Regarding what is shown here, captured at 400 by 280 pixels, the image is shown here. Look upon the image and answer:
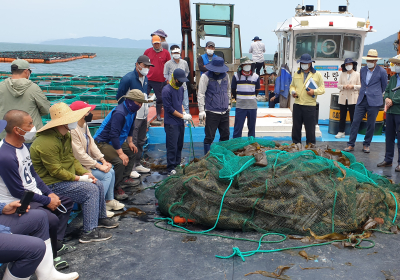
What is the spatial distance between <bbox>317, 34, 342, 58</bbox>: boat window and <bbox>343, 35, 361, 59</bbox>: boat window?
0.20m

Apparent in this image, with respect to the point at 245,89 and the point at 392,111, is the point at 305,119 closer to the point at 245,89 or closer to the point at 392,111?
the point at 245,89

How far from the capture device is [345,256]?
3.80m

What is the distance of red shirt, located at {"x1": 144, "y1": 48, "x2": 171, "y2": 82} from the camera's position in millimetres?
8609

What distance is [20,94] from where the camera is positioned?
5.18m

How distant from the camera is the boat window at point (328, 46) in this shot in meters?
10.4

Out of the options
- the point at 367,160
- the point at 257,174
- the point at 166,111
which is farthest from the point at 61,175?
the point at 367,160

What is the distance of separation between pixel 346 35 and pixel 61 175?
908 centimetres

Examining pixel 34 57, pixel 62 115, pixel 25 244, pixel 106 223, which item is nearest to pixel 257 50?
pixel 106 223

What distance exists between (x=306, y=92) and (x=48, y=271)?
19.0ft

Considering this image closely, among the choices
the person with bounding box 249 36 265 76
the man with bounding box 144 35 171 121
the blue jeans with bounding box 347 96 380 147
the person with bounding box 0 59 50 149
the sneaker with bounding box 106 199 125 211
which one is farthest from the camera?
the person with bounding box 249 36 265 76

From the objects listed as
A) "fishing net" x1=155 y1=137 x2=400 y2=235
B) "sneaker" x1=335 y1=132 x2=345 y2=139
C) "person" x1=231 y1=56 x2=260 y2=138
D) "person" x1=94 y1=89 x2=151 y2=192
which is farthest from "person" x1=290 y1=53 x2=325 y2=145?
"person" x1=94 y1=89 x2=151 y2=192

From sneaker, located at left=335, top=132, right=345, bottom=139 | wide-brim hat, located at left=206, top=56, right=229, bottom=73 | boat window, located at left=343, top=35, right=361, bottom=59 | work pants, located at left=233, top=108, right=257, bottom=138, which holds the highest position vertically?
boat window, located at left=343, top=35, right=361, bottom=59

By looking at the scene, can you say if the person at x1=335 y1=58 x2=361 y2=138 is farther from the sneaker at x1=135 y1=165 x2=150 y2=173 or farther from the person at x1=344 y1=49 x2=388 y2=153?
the sneaker at x1=135 y1=165 x2=150 y2=173

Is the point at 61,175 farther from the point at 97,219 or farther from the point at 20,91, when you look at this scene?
the point at 20,91
